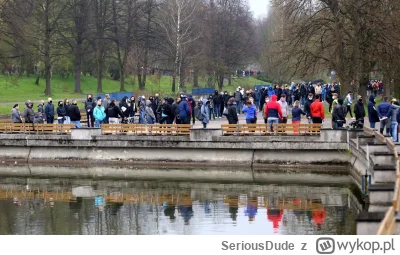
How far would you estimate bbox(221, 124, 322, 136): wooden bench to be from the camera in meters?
33.9

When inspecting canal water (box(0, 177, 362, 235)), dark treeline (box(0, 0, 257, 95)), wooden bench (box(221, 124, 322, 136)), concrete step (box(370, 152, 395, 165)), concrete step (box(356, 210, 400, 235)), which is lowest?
canal water (box(0, 177, 362, 235))

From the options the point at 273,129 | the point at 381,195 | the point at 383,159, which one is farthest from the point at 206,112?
the point at 381,195

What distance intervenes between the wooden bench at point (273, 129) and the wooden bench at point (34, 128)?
724cm

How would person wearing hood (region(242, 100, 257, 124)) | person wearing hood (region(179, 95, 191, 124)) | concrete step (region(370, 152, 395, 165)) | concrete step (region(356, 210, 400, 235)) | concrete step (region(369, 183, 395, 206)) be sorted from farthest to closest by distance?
person wearing hood (region(179, 95, 191, 124)), person wearing hood (region(242, 100, 257, 124)), concrete step (region(370, 152, 395, 165)), concrete step (region(369, 183, 395, 206)), concrete step (region(356, 210, 400, 235))

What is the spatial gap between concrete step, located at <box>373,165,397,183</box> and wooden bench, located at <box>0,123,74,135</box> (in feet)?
53.8

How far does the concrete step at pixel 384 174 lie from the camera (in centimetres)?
2494

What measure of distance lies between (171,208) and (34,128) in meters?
13.2

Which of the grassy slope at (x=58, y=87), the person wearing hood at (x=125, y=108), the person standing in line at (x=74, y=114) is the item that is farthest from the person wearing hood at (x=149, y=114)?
the grassy slope at (x=58, y=87)

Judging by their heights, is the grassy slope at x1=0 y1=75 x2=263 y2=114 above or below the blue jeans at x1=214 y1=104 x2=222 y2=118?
above

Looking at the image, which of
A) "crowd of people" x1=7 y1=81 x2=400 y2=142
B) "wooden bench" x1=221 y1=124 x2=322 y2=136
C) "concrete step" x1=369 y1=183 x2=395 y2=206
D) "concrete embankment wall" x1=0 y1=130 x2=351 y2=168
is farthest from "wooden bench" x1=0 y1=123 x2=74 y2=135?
"concrete step" x1=369 y1=183 x2=395 y2=206

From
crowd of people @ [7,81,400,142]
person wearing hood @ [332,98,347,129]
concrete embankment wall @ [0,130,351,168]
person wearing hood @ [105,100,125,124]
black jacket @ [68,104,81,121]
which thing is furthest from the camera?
person wearing hood @ [105,100,125,124]

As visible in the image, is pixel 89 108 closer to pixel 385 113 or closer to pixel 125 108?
pixel 125 108

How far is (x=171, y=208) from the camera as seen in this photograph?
27.2 meters

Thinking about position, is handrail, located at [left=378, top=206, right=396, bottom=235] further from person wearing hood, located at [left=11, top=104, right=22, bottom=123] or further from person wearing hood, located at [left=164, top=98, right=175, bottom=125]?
person wearing hood, located at [left=11, top=104, right=22, bottom=123]
